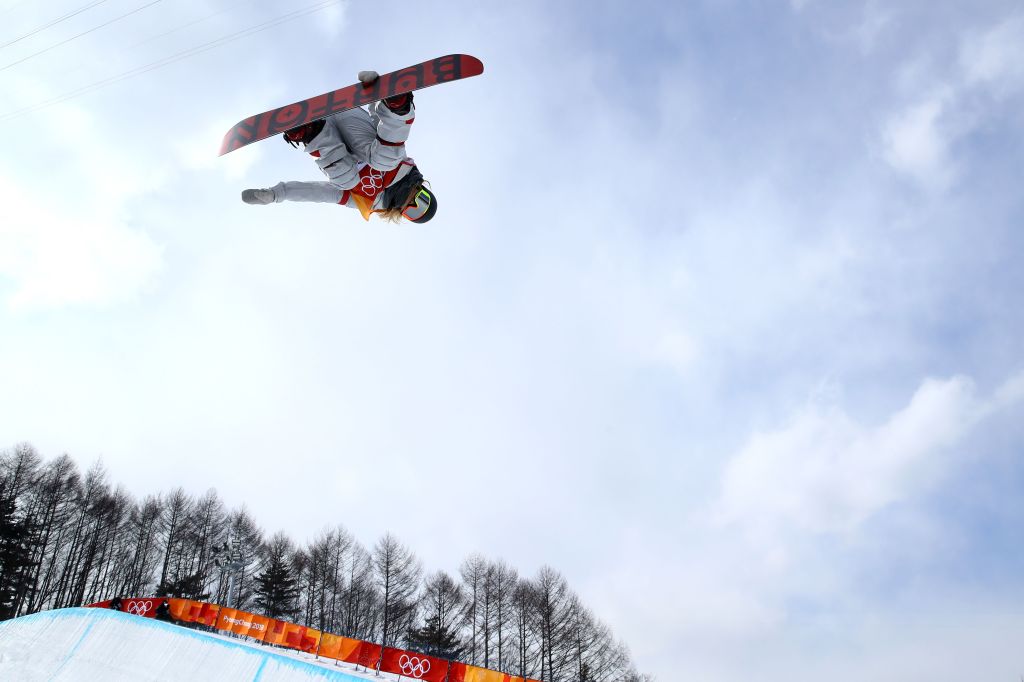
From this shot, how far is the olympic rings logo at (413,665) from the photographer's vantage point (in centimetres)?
1792

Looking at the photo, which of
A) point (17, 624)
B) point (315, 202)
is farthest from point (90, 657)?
point (315, 202)

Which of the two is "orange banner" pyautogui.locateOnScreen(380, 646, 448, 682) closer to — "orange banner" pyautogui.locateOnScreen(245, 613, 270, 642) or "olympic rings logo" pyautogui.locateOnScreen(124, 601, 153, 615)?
"orange banner" pyautogui.locateOnScreen(245, 613, 270, 642)

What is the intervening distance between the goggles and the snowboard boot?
1615 mm

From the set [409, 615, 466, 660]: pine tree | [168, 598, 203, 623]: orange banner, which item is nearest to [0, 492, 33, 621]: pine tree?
[168, 598, 203, 623]: orange banner

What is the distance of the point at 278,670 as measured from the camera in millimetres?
10070

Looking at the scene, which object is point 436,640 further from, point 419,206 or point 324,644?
point 419,206

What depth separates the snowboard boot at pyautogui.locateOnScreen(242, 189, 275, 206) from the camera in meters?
6.71

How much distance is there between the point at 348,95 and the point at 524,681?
15.7 metres

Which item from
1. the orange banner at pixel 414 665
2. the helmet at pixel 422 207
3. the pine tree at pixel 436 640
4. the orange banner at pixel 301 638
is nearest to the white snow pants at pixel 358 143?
the helmet at pixel 422 207

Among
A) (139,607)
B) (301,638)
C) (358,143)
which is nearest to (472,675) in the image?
(301,638)

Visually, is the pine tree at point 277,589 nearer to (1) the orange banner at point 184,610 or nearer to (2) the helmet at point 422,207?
(1) the orange banner at point 184,610

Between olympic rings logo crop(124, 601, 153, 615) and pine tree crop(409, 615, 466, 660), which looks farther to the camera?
pine tree crop(409, 615, 466, 660)

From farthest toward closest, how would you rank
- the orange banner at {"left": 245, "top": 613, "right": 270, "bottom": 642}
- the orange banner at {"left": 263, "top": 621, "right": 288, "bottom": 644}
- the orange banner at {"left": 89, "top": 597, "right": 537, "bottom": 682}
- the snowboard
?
the orange banner at {"left": 245, "top": 613, "right": 270, "bottom": 642}
the orange banner at {"left": 263, "top": 621, "right": 288, "bottom": 644}
the orange banner at {"left": 89, "top": 597, "right": 537, "bottom": 682}
the snowboard

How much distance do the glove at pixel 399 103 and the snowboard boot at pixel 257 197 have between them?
7.45ft
